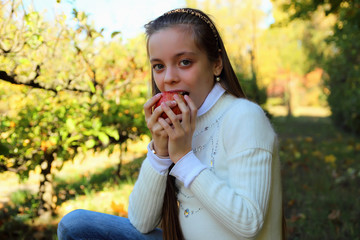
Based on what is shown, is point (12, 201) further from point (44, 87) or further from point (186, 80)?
point (186, 80)

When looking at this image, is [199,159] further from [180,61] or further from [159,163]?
[180,61]

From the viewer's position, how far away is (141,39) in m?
4.34

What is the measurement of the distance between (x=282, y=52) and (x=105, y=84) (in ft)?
52.2

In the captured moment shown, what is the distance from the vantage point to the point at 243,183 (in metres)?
1.21

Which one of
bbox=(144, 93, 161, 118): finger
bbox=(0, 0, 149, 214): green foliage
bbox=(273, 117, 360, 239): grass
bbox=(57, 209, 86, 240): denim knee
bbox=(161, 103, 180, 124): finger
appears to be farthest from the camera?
bbox=(273, 117, 360, 239): grass

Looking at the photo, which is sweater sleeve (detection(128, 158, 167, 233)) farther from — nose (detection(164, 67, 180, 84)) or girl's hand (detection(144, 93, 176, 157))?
nose (detection(164, 67, 180, 84))

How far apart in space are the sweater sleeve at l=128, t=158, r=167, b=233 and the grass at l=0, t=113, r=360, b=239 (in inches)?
49.3

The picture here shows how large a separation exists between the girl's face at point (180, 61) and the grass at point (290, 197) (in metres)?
1.72

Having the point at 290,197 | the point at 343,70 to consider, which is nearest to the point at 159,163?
the point at 290,197

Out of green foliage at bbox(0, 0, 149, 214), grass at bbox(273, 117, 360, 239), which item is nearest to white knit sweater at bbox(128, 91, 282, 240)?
green foliage at bbox(0, 0, 149, 214)

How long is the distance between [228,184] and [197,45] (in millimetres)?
589

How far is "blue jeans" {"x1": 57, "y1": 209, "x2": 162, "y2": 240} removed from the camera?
1.55 m

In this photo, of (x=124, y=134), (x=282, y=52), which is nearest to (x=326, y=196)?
(x=124, y=134)

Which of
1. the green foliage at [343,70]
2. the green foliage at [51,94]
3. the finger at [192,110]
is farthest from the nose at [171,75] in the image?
the green foliage at [343,70]
